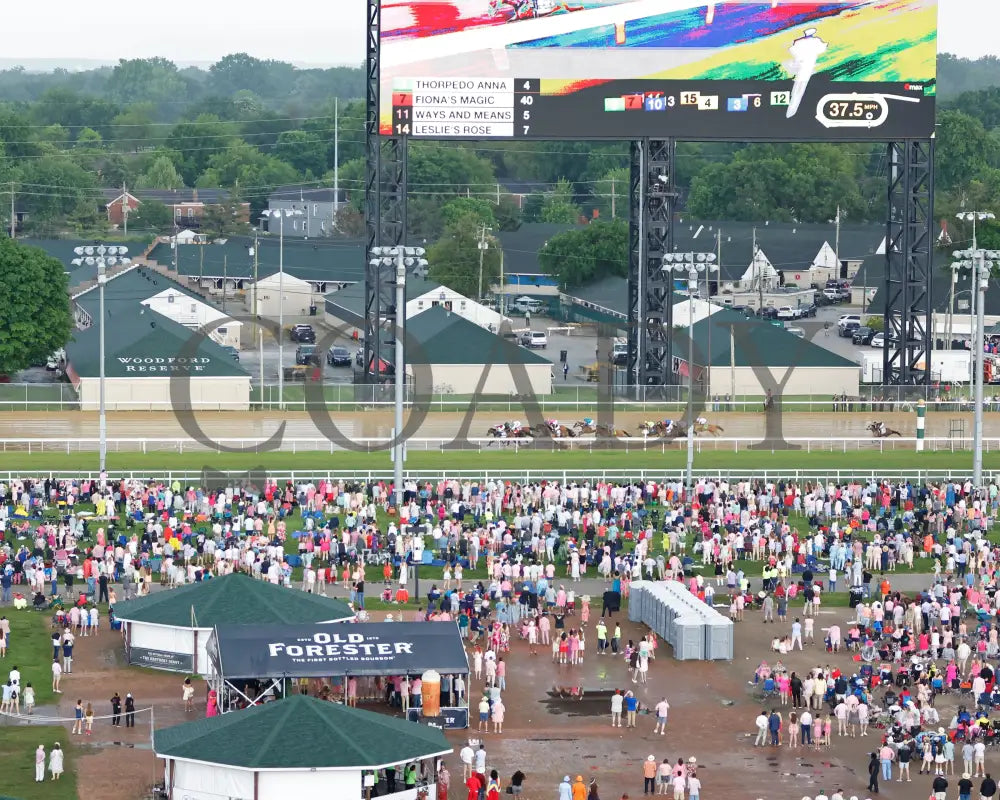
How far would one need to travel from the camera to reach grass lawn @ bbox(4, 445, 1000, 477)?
2520 inches

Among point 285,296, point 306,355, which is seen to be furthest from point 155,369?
point 285,296

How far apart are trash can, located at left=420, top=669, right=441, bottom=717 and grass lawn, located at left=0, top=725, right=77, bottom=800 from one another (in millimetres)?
6654

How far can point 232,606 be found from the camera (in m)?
41.8

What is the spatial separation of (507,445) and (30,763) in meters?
35.2

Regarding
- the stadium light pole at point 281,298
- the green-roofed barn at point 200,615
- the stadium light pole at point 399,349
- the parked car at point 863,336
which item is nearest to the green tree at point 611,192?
the stadium light pole at point 281,298

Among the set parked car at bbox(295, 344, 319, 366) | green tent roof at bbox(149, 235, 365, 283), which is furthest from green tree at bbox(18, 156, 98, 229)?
parked car at bbox(295, 344, 319, 366)

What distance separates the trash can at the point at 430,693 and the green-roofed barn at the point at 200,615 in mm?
4249

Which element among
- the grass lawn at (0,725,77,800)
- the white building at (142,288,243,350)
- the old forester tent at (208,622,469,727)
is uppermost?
the white building at (142,288,243,350)

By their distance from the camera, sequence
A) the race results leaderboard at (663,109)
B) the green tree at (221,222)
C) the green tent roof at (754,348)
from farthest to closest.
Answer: the green tree at (221,222)
the green tent roof at (754,348)
the race results leaderboard at (663,109)

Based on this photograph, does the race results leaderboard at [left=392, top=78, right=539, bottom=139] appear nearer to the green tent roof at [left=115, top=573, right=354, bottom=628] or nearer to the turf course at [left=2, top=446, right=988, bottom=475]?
the turf course at [left=2, top=446, right=988, bottom=475]

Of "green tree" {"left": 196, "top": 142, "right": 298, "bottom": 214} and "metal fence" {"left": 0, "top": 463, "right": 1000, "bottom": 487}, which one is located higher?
"green tree" {"left": 196, "top": 142, "right": 298, "bottom": 214}

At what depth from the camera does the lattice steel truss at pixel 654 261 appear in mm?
81000

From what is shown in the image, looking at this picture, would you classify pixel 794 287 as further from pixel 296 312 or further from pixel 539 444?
pixel 539 444

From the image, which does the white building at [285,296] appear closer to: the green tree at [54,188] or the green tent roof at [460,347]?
the green tent roof at [460,347]
